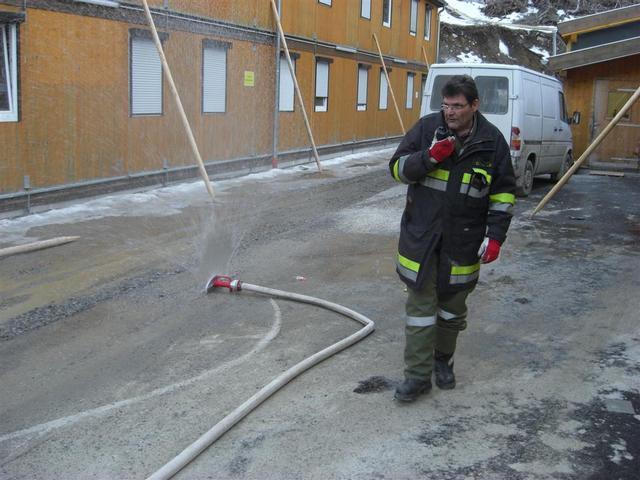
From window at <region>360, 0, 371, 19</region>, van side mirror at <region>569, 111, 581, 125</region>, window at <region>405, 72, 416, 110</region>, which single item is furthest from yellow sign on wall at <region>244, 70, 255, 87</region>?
window at <region>405, 72, 416, 110</region>

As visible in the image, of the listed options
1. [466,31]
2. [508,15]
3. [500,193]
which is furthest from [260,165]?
[508,15]

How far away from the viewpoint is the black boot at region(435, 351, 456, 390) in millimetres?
4422

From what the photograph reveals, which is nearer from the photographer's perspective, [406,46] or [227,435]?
[227,435]

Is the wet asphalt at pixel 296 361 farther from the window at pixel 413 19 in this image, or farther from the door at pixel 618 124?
the window at pixel 413 19

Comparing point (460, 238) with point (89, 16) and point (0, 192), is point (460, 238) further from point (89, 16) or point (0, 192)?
point (89, 16)

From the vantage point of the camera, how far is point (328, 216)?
10656mm

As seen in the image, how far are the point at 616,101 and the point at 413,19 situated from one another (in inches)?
448

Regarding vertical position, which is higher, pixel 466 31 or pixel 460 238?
pixel 466 31

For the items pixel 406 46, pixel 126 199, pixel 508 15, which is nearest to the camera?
pixel 126 199

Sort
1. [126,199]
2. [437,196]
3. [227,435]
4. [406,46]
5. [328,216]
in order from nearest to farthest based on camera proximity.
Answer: [227,435]
[437,196]
[328,216]
[126,199]
[406,46]

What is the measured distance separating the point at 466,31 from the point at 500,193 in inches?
1569

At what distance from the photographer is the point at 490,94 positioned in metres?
12.6

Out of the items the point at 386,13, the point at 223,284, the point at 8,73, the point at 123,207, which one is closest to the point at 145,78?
the point at 123,207

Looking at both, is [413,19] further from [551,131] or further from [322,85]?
[551,131]
